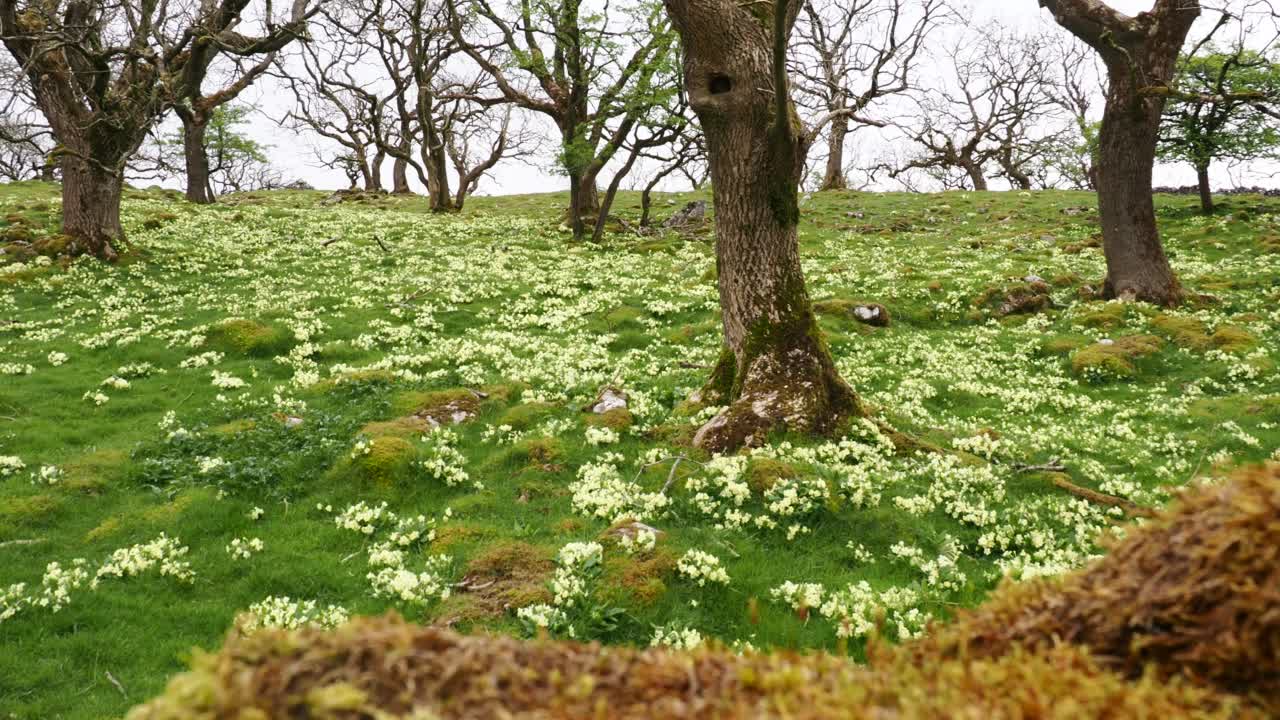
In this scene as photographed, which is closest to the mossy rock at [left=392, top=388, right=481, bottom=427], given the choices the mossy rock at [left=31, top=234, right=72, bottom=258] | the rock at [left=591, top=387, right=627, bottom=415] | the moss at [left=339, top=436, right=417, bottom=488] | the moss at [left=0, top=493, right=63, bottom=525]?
the moss at [left=339, top=436, right=417, bottom=488]

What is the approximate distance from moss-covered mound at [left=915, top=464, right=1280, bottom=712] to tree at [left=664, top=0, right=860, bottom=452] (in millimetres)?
8303

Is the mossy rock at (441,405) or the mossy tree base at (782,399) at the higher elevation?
the mossy tree base at (782,399)

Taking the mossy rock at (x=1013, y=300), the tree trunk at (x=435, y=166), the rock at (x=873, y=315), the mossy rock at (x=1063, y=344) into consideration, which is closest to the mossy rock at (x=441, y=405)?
the rock at (x=873, y=315)

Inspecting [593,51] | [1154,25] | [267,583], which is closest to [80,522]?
[267,583]

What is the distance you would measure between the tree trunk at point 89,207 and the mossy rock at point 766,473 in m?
26.7

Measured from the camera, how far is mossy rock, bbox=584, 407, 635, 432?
12.4m

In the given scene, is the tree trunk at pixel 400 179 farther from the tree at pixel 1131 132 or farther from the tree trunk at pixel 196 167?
the tree at pixel 1131 132

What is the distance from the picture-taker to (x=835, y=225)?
3909 cm

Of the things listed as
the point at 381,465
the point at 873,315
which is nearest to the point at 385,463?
the point at 381,465

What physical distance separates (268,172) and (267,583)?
103 metres

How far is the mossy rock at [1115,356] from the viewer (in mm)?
15484

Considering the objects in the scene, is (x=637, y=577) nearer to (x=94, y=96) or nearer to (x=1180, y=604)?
(x=1180, y=604)

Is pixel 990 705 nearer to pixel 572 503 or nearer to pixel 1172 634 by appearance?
pixel 1172 634

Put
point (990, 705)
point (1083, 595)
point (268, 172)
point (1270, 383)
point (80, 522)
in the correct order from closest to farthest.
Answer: point (990, 705)
point (1083, 595)
point (80, 522)
point (1270, 383)
point (268, 172)
